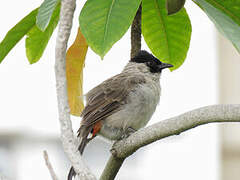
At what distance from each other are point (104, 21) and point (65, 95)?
347 millimetres

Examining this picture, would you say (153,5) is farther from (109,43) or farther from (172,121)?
(172,121)

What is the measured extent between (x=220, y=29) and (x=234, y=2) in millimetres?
438

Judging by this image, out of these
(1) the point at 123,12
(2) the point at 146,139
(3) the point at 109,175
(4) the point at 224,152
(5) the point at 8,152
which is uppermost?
(1) the point at 123,12

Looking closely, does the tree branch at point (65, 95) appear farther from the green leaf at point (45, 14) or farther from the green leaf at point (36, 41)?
the green leaf at point (36, 41)

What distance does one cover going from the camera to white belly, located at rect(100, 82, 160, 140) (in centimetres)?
265

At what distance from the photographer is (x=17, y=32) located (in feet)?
7.07

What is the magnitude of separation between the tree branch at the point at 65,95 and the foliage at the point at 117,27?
0.10 meters

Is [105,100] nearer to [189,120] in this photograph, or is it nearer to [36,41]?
[36,41]

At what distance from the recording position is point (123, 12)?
1.78m

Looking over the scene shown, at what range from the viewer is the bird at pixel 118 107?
2584 mm

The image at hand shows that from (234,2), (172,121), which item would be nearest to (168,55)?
(234,2)

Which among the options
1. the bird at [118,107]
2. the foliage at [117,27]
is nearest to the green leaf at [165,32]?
the foliage at [117,27]

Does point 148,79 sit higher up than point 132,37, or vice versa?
point 132,37

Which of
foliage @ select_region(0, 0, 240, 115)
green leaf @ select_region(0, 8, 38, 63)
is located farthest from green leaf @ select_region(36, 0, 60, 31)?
green leaf @ select_region(0, 8, 38, 63)
